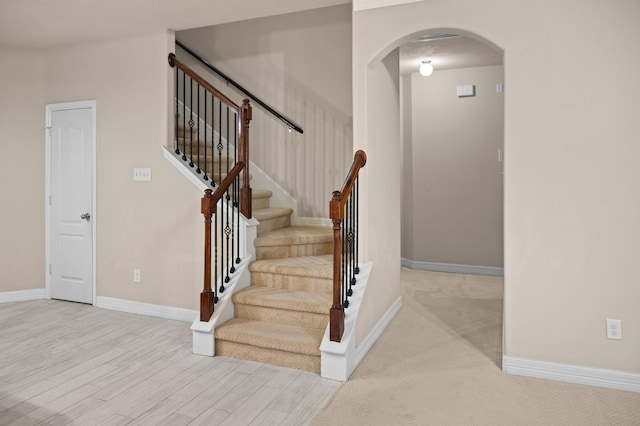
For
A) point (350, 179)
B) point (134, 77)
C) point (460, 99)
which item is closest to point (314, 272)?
point (350, 179)

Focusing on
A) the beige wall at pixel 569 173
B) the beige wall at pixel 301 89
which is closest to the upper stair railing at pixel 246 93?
the beige wall at pixel 301 89

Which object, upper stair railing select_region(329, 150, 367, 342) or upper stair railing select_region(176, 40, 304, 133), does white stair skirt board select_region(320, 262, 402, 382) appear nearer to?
upper stair railing select_region(329, 150, 367, 342)

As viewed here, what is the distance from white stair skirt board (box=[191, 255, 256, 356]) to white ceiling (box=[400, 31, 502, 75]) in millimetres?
2973

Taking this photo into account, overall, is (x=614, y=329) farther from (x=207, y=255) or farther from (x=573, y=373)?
(x=207, y=255)

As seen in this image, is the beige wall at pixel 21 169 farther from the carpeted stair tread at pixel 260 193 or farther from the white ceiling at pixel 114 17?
the carpeted stair tread at pixel 260 193

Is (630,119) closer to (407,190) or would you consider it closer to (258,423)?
(258,423)

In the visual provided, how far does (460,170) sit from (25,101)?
5.17 meters

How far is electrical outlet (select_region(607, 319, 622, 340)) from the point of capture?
2.79 meters

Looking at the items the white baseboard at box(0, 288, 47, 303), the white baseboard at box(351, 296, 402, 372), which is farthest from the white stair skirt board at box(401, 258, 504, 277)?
the white baseboard at box(0, 288, 47, 303)

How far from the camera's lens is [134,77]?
4.40 m

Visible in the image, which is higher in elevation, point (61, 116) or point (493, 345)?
point (61, 116)

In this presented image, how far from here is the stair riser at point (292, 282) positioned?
3596 millimetres

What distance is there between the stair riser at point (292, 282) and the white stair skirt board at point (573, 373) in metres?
1.36

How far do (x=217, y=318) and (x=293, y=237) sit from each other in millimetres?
1030
